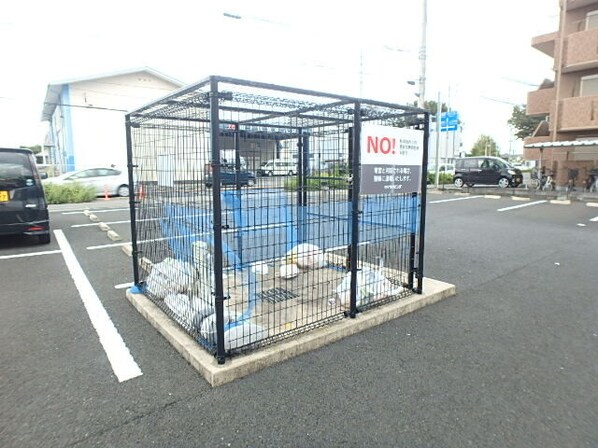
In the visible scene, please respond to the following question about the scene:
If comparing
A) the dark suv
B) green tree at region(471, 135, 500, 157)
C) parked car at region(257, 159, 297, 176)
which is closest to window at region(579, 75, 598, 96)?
the dark suv

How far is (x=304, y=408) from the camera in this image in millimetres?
2150

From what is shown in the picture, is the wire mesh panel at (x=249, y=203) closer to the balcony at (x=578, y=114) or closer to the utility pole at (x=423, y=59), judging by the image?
the utility pole at (x=423, y=59)

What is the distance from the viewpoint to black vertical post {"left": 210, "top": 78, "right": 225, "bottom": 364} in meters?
2.25

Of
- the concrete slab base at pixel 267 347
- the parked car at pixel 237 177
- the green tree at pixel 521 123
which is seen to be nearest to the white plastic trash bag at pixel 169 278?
the concrete slab base at pixel 267 347

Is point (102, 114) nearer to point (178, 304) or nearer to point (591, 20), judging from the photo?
point (178, 304)

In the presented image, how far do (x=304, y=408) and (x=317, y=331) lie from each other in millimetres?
819

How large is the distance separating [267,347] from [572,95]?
19.3 metres

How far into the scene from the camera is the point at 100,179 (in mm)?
13969

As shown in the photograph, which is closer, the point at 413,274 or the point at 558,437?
the point at 558,437

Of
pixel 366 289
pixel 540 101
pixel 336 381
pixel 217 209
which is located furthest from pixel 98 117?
pixel 540 101

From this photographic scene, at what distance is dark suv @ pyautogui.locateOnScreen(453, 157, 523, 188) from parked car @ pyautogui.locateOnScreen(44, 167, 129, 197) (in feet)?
49.3

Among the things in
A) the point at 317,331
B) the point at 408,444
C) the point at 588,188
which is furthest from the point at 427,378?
the point at 588,188

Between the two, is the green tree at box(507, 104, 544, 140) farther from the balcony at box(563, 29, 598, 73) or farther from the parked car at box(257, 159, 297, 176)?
the parked car at box(257, 159, 297, 176)

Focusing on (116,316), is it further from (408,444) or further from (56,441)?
(408,444)
